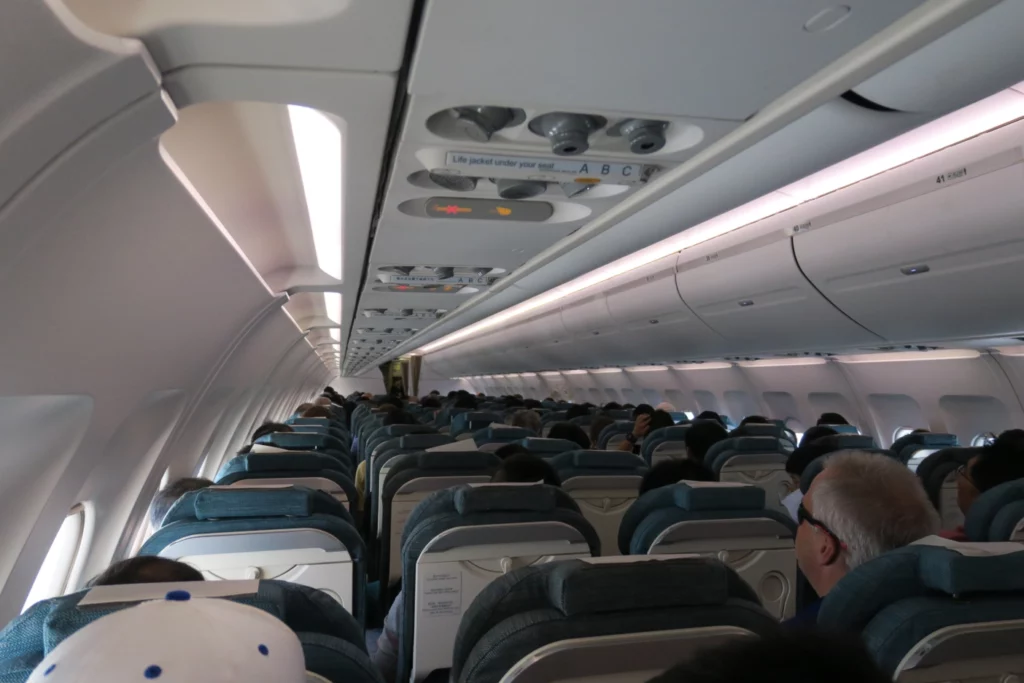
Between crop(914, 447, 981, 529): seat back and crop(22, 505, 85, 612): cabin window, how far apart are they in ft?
21.3

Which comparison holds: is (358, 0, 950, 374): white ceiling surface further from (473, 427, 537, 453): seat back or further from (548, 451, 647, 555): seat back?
(473, 427, 537, 453): seat back

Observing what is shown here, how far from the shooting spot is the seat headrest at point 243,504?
9.55ft

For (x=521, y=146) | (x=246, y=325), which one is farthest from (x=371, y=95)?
(x=246, y=325)

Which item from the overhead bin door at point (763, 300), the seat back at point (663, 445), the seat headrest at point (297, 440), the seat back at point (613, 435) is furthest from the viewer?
the seat back at point (613, 435)

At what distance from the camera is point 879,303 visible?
5.20 metres

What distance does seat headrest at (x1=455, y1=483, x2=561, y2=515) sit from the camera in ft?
9.53

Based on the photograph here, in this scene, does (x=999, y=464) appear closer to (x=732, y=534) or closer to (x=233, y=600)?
(x=732, y=534)

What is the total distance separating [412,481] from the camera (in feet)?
14.1

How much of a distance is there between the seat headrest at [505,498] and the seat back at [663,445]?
13.5ft

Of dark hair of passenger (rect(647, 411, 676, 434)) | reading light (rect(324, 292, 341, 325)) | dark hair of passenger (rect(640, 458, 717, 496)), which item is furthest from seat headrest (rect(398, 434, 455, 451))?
dark hair of passenger (rect(647, 411, 676, 434))

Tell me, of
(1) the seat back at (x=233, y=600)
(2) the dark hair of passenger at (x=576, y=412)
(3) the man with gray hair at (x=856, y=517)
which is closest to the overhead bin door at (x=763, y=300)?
(3) the man with gray hair at (x=856, y=517)

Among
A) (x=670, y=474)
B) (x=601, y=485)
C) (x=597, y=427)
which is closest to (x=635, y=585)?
(x=670, y=474)

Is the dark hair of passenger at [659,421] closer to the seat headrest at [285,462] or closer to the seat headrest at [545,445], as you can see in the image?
the seat headrest at [545,445]

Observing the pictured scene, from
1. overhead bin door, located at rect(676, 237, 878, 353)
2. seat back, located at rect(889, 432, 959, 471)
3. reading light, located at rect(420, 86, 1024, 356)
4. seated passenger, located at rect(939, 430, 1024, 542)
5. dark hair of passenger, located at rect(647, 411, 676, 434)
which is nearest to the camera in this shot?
reading light, located at rect(420, 86, 1024, 356)
